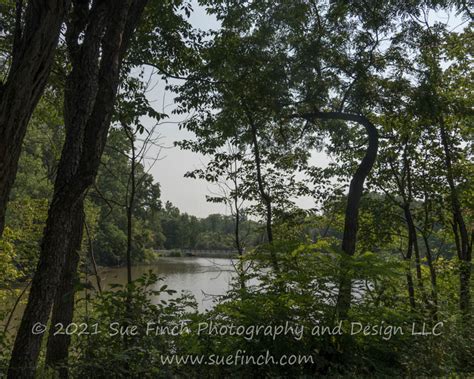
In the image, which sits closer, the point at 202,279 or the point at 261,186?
the point at 261,186

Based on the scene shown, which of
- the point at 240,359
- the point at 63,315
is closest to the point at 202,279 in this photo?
the point at 63,315

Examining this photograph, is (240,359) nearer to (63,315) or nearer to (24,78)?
(63,315)

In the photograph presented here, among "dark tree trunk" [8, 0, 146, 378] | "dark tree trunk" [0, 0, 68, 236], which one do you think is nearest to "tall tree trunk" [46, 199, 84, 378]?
"dark tree trunk" [8, 0, 146, 378]

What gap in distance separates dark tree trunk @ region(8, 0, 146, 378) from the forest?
0.01 m

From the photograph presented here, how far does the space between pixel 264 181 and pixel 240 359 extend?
4.35 m

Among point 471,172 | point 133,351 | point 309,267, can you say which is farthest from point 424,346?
point 471,172

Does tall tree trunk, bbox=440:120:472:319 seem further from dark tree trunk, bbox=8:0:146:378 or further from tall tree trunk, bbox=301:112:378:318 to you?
dark tree trunk, bbox=8:0:146:378

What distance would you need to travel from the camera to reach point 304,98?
6.00 meters

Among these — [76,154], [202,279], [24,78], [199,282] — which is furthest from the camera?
[202,279]

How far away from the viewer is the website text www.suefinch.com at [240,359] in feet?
10.8

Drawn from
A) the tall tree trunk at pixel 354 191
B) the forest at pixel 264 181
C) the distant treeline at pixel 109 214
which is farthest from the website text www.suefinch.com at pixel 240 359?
the distant treeline at pixel 109 214

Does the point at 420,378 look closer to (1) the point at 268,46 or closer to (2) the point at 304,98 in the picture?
(2) the point at 304,98

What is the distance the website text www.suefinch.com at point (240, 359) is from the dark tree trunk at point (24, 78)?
195cm

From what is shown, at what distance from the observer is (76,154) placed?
2.63 m
